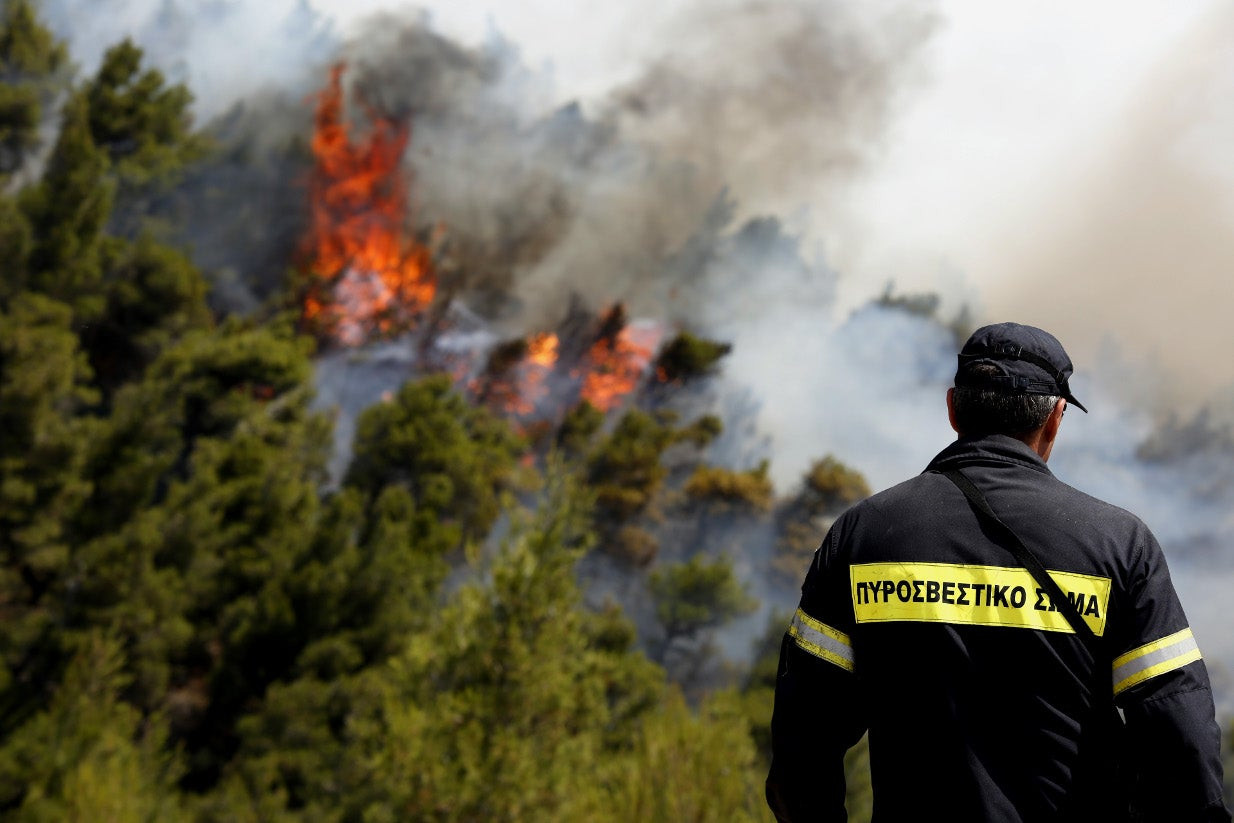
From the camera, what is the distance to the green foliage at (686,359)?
5472 cm

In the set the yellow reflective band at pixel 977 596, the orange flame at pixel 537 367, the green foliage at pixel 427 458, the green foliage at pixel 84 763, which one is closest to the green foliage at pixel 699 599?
the green foliage at pixel 427 458

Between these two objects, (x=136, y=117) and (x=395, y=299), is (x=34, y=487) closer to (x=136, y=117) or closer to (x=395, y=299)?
(x=136, y=117)

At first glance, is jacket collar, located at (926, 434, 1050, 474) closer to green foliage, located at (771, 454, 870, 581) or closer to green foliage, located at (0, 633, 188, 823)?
green foliage, located at (0, 633, 188, 823)

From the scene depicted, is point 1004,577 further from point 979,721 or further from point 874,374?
point 874,374

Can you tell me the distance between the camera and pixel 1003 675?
206cm

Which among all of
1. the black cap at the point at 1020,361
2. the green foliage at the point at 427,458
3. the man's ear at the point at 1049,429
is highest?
the green foliage at the point at 427,458

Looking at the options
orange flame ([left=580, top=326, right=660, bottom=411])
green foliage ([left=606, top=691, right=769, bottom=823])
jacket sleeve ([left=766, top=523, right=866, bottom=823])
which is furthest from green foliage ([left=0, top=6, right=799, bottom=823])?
jacket sleeve ([left=766, top=523, right=866, bottom=823])

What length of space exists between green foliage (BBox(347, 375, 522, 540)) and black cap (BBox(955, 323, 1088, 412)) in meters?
34.4

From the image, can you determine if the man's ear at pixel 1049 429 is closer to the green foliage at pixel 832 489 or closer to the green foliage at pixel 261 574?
the green foliage at pixel 261 574

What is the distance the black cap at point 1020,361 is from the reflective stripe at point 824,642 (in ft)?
Result: 2.01

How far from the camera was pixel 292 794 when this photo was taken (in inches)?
978

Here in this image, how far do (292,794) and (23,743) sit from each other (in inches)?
300

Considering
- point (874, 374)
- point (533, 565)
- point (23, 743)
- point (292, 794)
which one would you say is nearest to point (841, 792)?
point (533, 565)

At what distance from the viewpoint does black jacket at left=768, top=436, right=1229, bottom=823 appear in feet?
6.57
